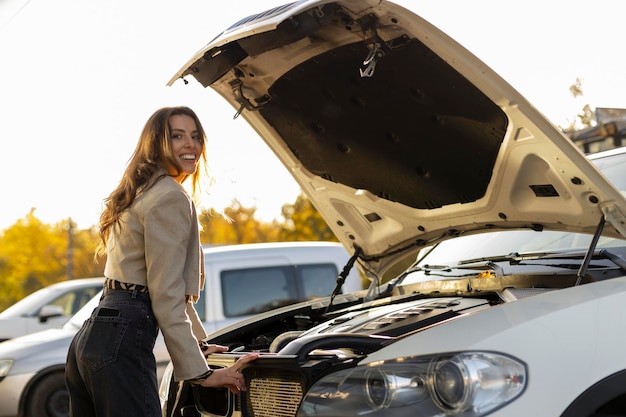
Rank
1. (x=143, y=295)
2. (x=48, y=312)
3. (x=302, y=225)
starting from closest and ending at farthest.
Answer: (x=143, y=295) < (x=48, y=312) < (x=302, y=225)

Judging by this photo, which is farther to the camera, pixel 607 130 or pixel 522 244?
pixel 607 130

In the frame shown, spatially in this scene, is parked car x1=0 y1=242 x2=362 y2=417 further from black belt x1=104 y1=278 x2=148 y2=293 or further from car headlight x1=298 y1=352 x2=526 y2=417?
car headlight x1=298 y1=352 x2=526 y2=417

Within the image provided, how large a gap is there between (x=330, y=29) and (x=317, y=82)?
1.76ft

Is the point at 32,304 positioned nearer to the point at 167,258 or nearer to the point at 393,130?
the point at 393,130

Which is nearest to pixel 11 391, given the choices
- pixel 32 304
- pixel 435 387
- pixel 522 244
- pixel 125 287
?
pixel 32 304

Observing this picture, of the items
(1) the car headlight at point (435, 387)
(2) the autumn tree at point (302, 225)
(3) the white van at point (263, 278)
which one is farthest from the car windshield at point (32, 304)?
(2) the autumn tree at point (302, 225)

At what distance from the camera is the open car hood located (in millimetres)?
3625

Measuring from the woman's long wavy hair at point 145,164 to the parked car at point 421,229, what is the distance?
537 mm

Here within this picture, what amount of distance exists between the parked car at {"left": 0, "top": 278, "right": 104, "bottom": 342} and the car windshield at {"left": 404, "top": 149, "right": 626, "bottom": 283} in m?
7.63

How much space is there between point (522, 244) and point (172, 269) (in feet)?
6.99

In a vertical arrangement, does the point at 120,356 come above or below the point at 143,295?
below

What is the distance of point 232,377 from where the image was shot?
3.46 m

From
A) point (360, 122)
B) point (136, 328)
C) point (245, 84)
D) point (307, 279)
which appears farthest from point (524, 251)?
point (307, 279)

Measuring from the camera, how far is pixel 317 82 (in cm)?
439
